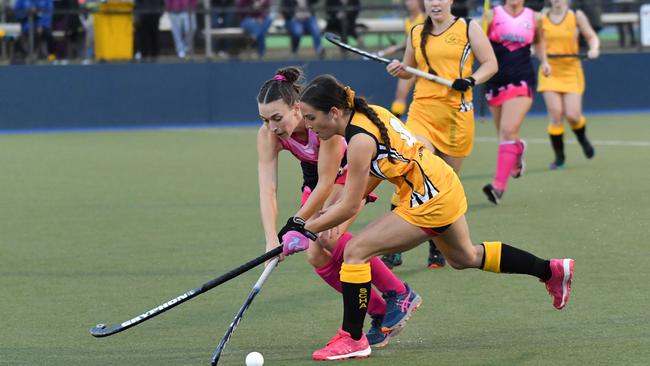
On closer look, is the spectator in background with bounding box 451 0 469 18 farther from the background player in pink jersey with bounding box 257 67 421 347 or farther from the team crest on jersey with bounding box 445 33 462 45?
the background player in pink jersey with bounding box 257 67 421 347

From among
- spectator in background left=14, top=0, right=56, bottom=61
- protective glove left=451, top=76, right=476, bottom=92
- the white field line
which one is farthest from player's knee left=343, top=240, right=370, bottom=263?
spectator in background left=14, top=0, right=56, bottom=61

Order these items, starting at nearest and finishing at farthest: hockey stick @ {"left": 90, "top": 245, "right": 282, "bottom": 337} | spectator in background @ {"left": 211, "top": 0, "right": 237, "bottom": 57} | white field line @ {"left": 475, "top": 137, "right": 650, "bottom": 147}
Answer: hockey stick @ {"left": 90, "top": 245, "right": 282, "bottom": 337} → white field line @ {"left": 475, "top": 137, "right": 650, "bottom": 147} → spectator in background @ {"left": 211, "top": 0, "right": 237, "bottom": 57}

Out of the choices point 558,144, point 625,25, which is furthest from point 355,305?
point 625,25

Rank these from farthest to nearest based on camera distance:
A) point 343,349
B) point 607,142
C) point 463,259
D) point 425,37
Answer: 1. point 607,142
2. point 425,37
3. point 463,259
4. point 343,349

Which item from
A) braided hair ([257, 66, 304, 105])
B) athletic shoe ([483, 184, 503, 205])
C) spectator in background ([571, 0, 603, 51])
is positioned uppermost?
braided hair ([257, 66, 304, 105])

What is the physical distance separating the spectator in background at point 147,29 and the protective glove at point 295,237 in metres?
13.2

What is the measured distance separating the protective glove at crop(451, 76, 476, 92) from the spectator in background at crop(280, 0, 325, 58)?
10.7 metres

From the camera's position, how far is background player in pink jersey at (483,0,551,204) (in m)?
10.7

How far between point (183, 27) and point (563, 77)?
7282 millimetres

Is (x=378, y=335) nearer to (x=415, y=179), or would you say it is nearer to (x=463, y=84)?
(x=415, y=179)

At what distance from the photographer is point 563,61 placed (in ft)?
42.9

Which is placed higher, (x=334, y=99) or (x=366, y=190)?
(x=334, y=99)

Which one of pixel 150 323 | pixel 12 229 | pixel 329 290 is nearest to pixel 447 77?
pixel 329 290

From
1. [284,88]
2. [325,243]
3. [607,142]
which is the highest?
[284,88]
